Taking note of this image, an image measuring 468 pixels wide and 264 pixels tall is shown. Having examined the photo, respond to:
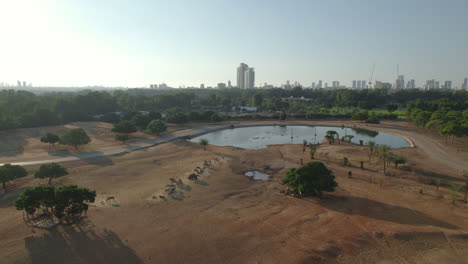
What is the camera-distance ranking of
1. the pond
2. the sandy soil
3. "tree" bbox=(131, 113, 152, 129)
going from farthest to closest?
1. "tree" bbox=(131, 113, 152, 129)
2. the pond
3. the sandy soil

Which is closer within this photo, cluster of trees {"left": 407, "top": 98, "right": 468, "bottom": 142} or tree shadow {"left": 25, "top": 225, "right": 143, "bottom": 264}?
tree shadow {"left": 25, "top": 225, "right": 143, "bottom": 264}

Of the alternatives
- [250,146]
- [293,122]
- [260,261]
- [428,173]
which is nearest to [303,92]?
[293,122]

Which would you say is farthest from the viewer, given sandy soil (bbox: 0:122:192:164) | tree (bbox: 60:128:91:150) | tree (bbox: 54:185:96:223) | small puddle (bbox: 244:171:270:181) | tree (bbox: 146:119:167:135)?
tree (bbox: 146:119:167:135)

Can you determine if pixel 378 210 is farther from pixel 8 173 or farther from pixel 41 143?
pixel 41 143

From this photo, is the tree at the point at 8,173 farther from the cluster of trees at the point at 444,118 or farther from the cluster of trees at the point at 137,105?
the cluster of trees at the point at 444,118

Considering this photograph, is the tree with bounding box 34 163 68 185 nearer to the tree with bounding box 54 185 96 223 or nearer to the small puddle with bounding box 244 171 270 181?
the tree with bounding box 54 185 96 223

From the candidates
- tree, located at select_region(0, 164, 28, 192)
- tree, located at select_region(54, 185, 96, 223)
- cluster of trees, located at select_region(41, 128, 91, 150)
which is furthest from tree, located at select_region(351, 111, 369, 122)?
tree, located at select_region(0, 164, 28, 192)

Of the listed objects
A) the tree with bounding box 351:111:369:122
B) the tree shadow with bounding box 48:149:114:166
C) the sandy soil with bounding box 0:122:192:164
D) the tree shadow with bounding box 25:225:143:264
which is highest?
the tree with bounding box 351:111:369:122
